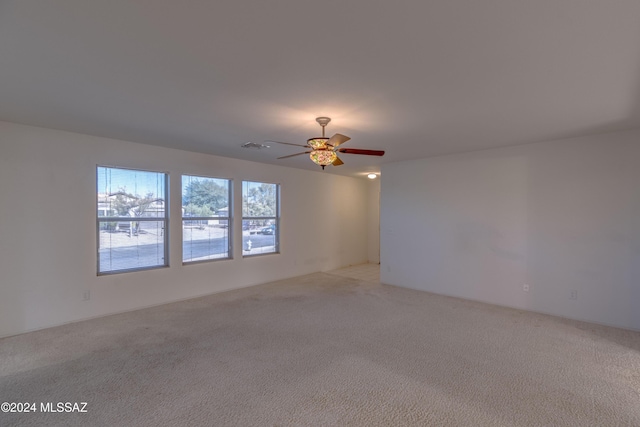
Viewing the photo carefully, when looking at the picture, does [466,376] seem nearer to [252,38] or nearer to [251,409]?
[251,409]

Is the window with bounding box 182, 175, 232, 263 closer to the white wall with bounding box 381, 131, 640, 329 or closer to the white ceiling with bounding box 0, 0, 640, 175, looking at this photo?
the white ceiling with bounding box 0, 0, 640, 175

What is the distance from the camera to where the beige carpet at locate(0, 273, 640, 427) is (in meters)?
2.11

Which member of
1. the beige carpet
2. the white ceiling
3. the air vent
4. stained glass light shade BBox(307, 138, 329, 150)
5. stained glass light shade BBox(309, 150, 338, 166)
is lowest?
the beige carpet

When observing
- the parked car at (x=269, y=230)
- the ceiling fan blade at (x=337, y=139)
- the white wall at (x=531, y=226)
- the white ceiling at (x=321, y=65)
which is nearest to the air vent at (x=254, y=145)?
the white ceiling at (x=321, y=65)

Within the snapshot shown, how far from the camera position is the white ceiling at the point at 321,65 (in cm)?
154

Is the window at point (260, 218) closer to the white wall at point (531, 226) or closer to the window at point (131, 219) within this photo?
the window at point (131, 219)

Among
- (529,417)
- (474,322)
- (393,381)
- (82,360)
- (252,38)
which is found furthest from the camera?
(474,322)

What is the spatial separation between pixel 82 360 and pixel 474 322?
4477 millimetres

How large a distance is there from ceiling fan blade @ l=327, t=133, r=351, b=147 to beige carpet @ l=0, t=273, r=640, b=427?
7.03 ft

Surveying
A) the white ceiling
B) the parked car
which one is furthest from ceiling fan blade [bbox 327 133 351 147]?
the parked car

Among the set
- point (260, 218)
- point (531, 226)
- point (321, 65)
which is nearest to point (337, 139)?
point (321, 65)

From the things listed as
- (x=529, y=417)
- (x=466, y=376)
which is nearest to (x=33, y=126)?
(x=466, y=376)

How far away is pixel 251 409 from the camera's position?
7.09 ft

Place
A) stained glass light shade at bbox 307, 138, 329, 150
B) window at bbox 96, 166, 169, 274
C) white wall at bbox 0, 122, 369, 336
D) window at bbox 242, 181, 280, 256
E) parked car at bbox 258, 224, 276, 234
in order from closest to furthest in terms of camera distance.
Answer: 1. stained glass light shade at bbox 307, 138, 329, 150
2. white wall at bbox 0, 122, 369, 336
3. window at bbox 96, 166, 169, 274
4. window at bbox 242, 181, 280, 256
5. parked car at bbox 258, 224, 276, 234
